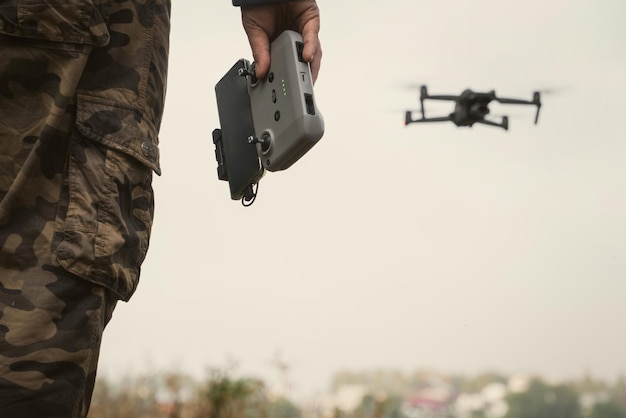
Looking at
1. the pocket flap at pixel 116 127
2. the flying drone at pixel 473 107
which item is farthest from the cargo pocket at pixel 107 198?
the flying drone at pixel 473 107

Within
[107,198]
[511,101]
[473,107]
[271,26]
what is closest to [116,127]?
[107,198]

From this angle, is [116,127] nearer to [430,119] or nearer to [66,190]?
[66,190]

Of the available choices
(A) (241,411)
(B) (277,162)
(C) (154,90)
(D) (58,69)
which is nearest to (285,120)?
(B) (277,162)

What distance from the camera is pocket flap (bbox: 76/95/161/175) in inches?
42.2

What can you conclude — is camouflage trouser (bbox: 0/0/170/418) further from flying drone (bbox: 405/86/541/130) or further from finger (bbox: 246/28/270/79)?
flying drone (bbox: 405/86/541/130)

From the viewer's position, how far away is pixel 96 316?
1.03 m

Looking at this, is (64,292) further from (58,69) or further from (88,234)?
(58,69)

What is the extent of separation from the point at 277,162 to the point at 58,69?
14.9 inches

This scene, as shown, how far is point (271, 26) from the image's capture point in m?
1.36

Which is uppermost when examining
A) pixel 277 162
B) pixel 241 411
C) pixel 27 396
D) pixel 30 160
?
pixel 241 411

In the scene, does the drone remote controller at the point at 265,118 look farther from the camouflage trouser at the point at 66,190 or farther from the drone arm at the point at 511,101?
the drone arm at the point at 511,101

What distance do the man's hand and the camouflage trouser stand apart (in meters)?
0.25

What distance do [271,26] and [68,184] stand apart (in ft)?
1.64

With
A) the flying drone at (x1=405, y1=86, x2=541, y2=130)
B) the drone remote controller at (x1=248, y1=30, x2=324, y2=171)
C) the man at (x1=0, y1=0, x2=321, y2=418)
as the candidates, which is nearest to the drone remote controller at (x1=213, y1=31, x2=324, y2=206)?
the drone remote controller at (x1=248, y1=30, x2=324, y2=171)
